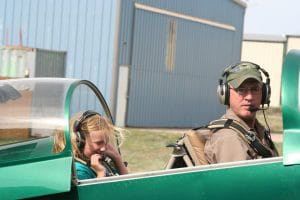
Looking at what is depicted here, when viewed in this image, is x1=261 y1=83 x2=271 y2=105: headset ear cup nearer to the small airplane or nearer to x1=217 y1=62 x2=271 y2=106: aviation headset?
x1=217 y1=62 x2=271 y2=106: aviation headset

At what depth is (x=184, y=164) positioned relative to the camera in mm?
3527

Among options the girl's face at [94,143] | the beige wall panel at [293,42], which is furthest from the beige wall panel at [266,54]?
the girl's face at [94,143]

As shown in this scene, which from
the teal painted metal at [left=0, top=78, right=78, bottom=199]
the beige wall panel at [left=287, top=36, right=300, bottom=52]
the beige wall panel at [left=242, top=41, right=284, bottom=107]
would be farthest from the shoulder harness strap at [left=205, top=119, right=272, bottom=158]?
the beige wall panel at [left=287, top=36, right=300, bottom=52]

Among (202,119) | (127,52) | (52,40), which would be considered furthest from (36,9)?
(202,119)

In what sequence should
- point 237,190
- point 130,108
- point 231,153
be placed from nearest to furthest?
point 237,190
point 231,153
point 130,108

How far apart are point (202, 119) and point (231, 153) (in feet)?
63.5

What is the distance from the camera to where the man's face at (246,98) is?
3430 millimetres

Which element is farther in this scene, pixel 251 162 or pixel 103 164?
pixel 103 164

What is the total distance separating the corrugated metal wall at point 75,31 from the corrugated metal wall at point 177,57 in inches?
24.3

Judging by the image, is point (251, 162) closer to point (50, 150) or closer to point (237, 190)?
point (237, 190)

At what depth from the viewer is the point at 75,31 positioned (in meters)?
17.4

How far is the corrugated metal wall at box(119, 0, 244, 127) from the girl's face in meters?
14.5

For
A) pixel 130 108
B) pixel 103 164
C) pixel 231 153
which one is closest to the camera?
Result: pixel 231 153

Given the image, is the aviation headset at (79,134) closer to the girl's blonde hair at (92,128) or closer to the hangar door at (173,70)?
the girl's blonde hair at (92,128)
